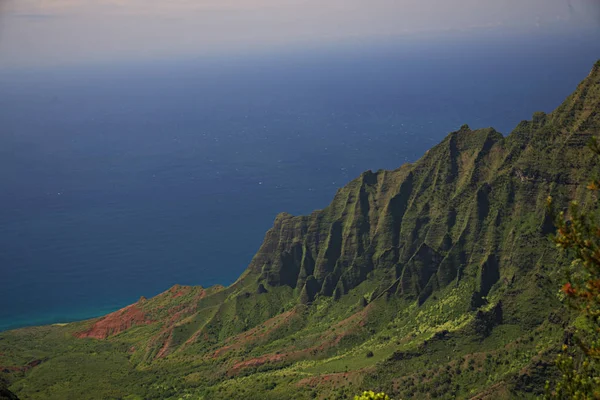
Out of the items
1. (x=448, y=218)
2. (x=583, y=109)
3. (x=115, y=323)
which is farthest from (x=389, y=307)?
(x=115, y=323)

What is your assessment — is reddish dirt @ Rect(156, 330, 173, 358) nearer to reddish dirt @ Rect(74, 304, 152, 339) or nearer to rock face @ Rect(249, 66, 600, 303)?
reddish dirt @ Rect(74, 304, 152, 339)

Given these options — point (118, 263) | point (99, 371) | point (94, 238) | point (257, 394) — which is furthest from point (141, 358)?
point (94, 238)

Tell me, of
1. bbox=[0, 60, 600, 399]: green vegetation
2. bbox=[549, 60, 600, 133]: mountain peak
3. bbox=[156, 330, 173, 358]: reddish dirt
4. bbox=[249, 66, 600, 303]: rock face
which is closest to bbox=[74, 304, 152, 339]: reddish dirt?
bbox=[0, 60, 600, 399]: green vegetation

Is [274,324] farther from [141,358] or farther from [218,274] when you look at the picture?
[218,274]

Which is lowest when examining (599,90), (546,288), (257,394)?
(257,394)

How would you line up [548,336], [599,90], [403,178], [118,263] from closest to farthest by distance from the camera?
[548,336], [599,90], [403,178], [118,263]

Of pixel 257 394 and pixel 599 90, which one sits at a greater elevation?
pixel 599 90

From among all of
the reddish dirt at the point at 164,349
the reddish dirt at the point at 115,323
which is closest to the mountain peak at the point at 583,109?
the reddish dirt at the point at 164,349
